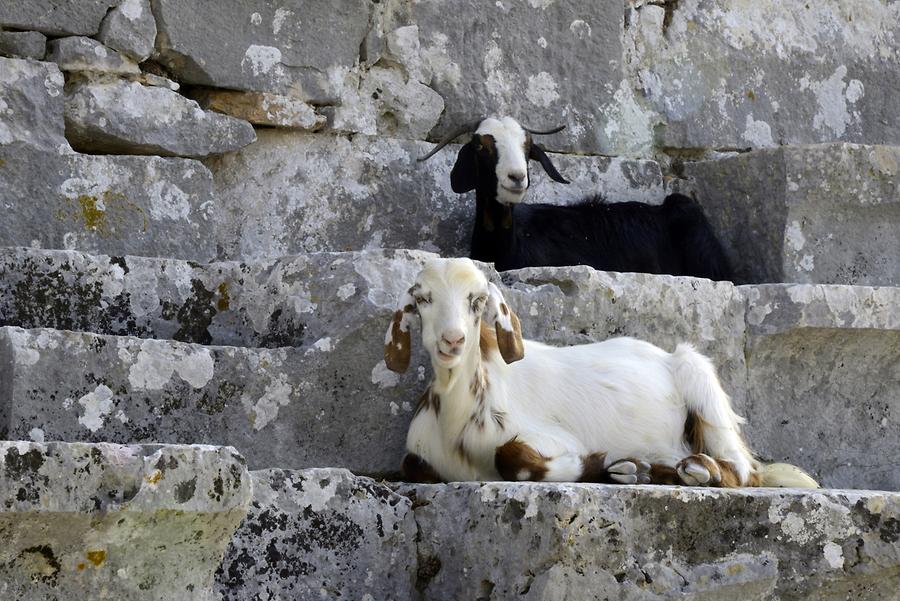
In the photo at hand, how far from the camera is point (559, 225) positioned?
719 cm

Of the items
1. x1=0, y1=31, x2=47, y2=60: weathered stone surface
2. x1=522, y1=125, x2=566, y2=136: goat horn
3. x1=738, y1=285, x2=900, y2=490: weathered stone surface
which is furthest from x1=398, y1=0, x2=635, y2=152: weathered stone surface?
x1=738, y1=285, x2=900, y2=490: weathered stone surface

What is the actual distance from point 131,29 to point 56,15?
11.9 inches

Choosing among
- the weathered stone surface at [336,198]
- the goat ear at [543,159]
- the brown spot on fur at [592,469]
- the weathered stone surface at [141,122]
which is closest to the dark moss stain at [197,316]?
the weathered stone surface at [336,198]

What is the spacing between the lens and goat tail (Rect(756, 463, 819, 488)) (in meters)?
4.73

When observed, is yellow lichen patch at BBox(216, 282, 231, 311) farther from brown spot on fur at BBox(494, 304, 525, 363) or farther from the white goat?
brown spot on fur at BBox(494, 304, 525, 363)

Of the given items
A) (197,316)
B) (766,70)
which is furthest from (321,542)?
(766,70)

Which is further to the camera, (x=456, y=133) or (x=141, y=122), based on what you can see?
(x=456, y=133)

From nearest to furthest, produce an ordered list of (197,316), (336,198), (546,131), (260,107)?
(197,316)
(260,107)
(336,198)
(546,131)

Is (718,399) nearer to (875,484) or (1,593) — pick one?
(875,484)

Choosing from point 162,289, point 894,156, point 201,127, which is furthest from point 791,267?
point 162,289

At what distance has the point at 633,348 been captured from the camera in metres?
4.92

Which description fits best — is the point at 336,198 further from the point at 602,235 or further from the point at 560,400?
the point at 560,400

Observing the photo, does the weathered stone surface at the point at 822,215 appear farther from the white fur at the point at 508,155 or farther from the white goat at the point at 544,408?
the white goat at the point at 544,408

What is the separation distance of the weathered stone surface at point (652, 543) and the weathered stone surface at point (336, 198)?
2.20 m
